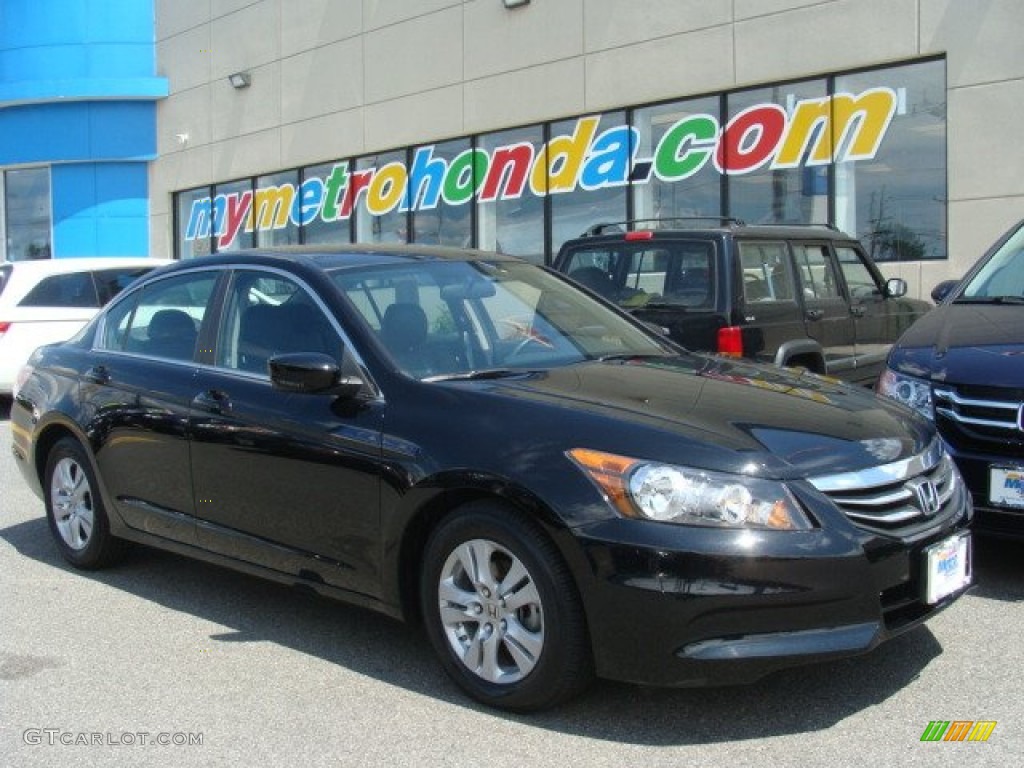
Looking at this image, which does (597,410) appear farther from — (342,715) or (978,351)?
(978,351)

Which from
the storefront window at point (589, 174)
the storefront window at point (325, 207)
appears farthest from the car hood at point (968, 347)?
the storefront window at point (325, 207)

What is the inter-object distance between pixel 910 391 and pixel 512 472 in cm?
270

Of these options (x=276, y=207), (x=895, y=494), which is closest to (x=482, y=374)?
(x=895, y=494)

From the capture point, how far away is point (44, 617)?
5480mm

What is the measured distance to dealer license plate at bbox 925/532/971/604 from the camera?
407cm

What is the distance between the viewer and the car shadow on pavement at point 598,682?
402cm

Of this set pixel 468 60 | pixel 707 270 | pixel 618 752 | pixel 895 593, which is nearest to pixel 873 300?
pixel 707 270

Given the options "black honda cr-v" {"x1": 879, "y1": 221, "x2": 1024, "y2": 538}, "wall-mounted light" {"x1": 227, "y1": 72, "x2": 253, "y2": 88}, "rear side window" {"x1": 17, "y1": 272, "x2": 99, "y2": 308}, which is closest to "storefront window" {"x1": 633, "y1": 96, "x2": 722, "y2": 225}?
"rear side window" {"x1": 17, "y1": 272, "x2": 99, "y2": 308}

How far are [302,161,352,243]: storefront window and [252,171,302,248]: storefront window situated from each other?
32 cm

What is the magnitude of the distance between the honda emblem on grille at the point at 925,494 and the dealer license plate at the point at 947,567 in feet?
0.39

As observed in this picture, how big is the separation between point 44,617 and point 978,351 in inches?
179

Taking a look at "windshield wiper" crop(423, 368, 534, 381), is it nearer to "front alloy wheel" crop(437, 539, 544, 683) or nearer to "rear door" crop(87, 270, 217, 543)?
"front alloy wheel" crop(437, 539, 544, 683)

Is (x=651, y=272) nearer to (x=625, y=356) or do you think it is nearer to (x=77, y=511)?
(x=625, y=356)

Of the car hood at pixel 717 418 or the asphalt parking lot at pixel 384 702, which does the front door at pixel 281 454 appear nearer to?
the asphalt parking lot at pixel 384 702
